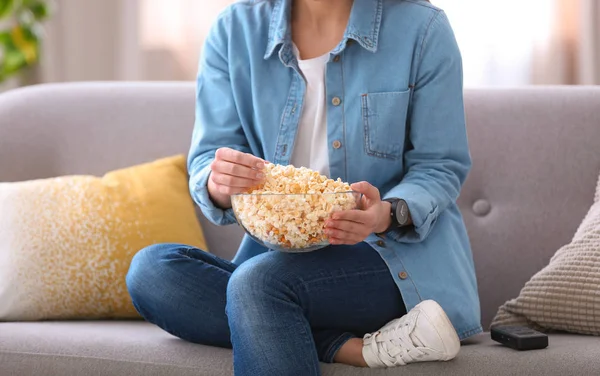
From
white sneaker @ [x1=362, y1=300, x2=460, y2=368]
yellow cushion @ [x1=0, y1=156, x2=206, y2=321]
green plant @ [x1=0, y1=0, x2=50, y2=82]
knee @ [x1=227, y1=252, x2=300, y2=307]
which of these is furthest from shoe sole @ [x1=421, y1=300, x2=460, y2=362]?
green plant @ [x1=0, y1=0, x2=50, y2=82]

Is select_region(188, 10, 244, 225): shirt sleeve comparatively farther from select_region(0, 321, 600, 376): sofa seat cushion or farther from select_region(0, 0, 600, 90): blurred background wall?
select_region(0, 0, 600, 90): blurred background wall

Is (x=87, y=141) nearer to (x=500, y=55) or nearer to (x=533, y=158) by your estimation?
(x=533, y=158)

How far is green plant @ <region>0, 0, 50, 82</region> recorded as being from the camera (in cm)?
301

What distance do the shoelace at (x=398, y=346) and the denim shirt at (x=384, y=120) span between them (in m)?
0.12

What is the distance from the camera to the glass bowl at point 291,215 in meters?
1.23

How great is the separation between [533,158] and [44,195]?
1063mm

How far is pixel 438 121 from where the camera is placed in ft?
4.96

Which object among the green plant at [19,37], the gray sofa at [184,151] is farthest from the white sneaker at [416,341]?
the green plant at [19,37]

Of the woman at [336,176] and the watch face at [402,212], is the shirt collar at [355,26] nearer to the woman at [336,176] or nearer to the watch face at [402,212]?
the woman at [336,176]

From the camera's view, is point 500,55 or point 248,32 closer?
point 248,32

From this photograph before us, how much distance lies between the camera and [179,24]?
10.9 ft

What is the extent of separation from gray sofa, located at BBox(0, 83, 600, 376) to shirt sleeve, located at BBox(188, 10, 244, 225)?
1.05ft

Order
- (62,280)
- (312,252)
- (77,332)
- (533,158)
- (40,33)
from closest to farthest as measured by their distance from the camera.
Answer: (312,252) → (77,332) → (62,280) → (533,158) → (40,33)

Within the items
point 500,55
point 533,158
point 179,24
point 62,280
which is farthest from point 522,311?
point 179,24
